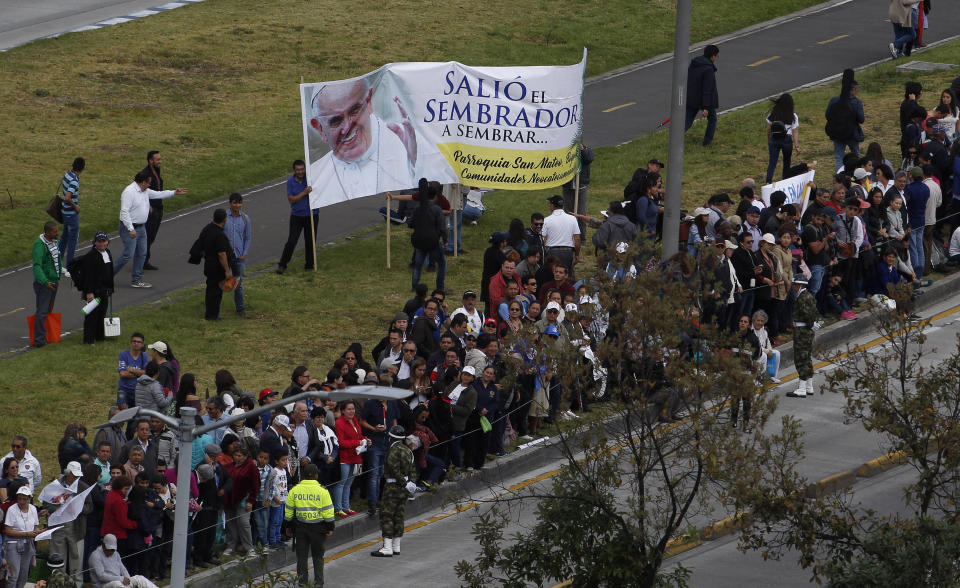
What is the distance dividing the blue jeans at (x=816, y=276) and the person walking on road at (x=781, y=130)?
5302 millimetres

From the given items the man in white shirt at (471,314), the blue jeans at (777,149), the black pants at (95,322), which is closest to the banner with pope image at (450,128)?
the black pants at (95,322)

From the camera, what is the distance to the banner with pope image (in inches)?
982

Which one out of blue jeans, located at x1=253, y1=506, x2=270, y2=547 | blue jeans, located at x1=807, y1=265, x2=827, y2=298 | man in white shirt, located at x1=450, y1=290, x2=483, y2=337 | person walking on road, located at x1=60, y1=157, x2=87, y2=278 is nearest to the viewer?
blue jeans, located at x1=253, y1=506, x2=270, y2=547

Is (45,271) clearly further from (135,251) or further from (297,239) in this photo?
(297,239)

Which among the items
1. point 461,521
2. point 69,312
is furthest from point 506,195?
point 461,521

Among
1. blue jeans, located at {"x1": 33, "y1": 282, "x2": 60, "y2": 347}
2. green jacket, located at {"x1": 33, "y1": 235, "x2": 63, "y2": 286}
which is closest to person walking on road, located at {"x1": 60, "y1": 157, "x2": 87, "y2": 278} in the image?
blue jeans, located at {"x1": 33, "y1": 282, "x2": 60, "y2": 347}

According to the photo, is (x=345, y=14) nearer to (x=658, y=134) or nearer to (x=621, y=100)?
(x=621, y=100)

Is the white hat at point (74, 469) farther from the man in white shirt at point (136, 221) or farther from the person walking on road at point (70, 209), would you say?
the person walking on road at point (70, 209)

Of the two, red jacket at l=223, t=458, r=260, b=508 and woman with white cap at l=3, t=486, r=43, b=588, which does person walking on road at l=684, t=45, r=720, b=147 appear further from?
woman with white cap at l=3, t=486, r=43, b=588

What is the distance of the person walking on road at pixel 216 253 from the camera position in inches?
912

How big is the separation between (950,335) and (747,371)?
31.0 ft

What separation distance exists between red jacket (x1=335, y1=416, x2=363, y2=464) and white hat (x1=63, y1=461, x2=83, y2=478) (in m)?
3.06

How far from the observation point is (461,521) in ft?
63.5

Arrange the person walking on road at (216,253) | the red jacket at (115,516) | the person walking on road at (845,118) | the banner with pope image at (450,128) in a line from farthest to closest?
1. the person walking on road at (845,118)
2. the banner with pope image at (450,128)
3. the person walking on road at (216,253)
4. the red jacket at (115,516)
